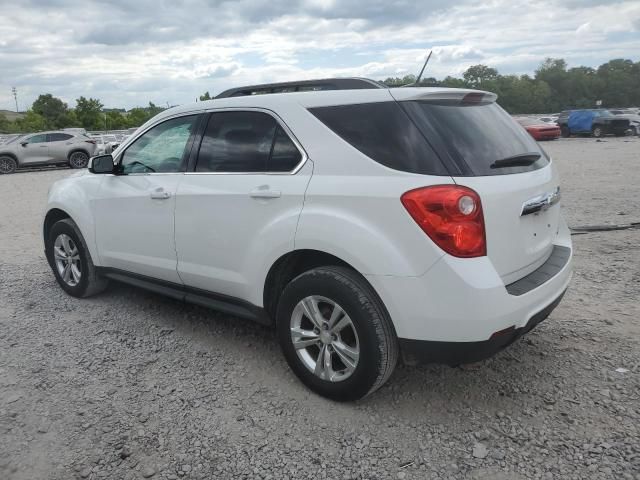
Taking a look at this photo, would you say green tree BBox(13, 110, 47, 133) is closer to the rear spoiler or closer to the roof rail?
the roof rail

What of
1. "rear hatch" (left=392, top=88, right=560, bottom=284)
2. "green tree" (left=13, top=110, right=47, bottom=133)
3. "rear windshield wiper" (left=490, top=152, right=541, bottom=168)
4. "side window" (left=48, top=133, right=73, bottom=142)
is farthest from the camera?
"green tree" (left=13, top=110, right=47, bottom=133)

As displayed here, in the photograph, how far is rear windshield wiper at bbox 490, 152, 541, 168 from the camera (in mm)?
2891

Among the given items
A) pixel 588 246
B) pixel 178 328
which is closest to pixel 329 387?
pixel 178 328

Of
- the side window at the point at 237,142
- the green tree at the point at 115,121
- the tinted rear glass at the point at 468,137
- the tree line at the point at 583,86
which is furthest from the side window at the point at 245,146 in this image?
the tree line at the point at 583,86

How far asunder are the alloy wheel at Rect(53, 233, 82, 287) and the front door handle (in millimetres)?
1398

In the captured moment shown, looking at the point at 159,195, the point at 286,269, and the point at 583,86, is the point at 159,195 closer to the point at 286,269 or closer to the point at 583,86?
the point at 286,269

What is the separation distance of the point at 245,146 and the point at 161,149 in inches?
37.1

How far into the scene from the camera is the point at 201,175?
3.67m

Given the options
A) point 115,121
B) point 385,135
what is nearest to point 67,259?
point 385,135

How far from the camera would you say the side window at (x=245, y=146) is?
3.26 m

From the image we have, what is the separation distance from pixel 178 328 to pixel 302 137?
77.9 inches

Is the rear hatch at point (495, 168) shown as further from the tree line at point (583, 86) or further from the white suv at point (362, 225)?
the tree line at point (583, 86)

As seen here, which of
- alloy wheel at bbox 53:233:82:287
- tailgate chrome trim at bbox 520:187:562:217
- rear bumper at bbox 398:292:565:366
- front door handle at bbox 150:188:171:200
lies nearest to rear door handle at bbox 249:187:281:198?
front door handle at bbox 150:188:171:200

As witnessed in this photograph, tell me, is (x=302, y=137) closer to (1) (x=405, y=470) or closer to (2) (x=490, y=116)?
(2) (x=490, y=116)
